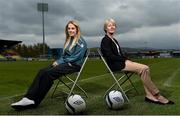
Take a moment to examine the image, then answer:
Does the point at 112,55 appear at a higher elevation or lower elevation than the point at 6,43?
higher

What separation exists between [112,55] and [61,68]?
1097 mm

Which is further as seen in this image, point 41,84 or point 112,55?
point 112,55

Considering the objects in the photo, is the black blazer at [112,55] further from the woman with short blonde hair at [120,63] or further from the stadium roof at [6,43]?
the stadium roof at [6,43]

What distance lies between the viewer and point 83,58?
8602 millimetres

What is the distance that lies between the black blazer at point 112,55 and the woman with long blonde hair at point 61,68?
406 mm

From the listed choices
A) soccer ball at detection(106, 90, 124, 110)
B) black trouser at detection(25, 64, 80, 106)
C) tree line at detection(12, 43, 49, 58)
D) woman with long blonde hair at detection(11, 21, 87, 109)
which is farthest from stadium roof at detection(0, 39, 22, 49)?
Result: soccer ball at detection(106, 90, 124, 110)

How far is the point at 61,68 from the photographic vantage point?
820 cm

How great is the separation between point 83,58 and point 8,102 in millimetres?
1956

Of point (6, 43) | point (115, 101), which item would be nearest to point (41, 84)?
point (115, 101)

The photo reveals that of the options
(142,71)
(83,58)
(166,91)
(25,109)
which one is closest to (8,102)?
(25,109)

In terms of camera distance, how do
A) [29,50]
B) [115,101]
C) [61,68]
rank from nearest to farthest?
[115,101], [61,68], [29,50]

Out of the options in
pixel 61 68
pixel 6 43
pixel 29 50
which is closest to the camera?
pixel 61 68

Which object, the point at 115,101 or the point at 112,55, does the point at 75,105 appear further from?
the point at 112,55

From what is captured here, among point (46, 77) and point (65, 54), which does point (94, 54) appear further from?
point (46, 77)
